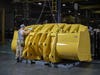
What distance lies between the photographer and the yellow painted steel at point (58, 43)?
36.8 ft

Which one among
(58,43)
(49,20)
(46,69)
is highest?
(49,20)

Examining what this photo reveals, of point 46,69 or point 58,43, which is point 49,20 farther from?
point 46,69

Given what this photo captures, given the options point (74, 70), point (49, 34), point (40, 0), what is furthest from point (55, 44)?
point (40, 0)

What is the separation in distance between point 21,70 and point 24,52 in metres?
1.95

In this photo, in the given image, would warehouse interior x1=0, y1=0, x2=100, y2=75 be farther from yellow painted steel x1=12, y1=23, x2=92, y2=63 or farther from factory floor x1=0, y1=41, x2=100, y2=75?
yellow painted steel x1=12, y1=23, x2=92, y2=63

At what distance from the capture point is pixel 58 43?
11602mm

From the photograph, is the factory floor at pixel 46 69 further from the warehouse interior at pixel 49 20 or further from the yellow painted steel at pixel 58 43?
the yellow painted steel at pixel 58 43

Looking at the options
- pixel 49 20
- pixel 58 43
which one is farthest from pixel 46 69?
pixel 49 20

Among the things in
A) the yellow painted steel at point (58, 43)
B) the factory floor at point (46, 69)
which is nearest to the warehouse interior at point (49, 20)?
the factory floor at point (46, 69)

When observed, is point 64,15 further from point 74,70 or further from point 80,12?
point 74,70

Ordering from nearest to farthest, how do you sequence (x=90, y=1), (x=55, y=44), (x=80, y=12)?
(x=55, y=44)
(x=90, y=1)
(x=80, y=12)

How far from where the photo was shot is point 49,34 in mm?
11945

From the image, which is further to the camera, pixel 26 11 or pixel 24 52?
pixel 26 11

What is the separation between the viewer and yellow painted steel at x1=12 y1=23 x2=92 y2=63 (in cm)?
1122
